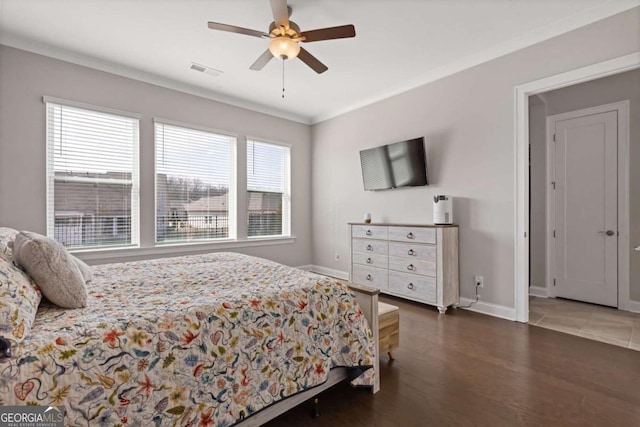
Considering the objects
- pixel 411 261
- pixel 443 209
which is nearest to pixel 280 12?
pixel 443 209

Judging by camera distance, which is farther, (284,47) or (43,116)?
(43,116)

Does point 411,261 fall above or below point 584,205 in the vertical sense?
below

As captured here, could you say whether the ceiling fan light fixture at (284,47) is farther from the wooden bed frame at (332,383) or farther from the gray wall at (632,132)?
the gray wall at (632,132)

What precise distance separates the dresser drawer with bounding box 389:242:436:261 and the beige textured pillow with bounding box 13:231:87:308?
3048 millimetres

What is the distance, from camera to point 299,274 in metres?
1.99

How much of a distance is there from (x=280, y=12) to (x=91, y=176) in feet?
9.31

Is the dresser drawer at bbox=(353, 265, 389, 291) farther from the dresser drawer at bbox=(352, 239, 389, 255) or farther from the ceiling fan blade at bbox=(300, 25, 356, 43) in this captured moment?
the ceiling fan blade at bbox=(300, 25, 356, 43)

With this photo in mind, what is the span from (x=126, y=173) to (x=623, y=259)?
19.4 feet

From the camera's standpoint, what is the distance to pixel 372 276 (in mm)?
3998

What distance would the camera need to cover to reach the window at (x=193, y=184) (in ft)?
12.9

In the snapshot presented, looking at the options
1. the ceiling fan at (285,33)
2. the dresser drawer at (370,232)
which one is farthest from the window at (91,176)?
the dresser drawer at (370,232)

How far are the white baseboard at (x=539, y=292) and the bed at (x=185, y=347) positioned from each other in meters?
3.34

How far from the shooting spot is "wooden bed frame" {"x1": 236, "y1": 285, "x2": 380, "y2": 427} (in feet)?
4.67

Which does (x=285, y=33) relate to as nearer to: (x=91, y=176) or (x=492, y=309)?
(x=91, y=176)
